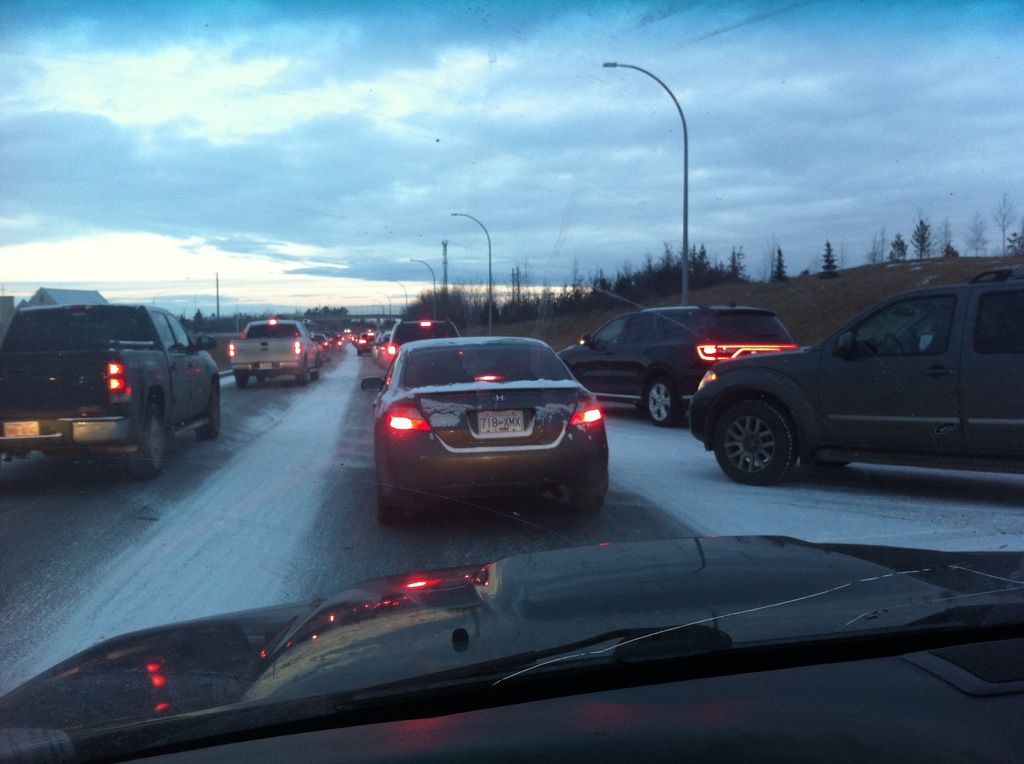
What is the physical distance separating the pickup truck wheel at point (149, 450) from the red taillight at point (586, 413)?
4.67m

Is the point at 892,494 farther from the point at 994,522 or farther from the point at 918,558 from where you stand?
the point at 918,558

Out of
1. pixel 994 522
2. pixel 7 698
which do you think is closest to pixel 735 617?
pixel 7 698

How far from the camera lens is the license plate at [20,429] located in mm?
8914

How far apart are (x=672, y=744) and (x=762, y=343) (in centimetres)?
1178

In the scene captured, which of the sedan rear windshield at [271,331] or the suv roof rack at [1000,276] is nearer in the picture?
the suv roof rack at [1000,276]

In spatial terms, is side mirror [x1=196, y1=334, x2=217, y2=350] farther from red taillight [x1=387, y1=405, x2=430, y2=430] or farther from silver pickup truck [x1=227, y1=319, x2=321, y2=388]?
silver pickup truck [x1=227, y1=319, x2=321, y2=388]

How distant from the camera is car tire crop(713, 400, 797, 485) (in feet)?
28.6

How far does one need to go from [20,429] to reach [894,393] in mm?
7885

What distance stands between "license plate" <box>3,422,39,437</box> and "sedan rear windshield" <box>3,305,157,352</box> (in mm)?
1537

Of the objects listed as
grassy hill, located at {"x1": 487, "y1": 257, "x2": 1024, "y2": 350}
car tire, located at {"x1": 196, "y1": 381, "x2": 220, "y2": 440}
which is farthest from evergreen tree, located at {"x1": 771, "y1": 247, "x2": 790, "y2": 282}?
car tire, located at {"x1": 196, "y1": 381, "x2": 220, "y2": 440}

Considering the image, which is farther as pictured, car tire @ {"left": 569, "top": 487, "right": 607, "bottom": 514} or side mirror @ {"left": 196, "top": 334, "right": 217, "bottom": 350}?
side mirror @ {"left": 196, "top": 334, "right": 217, "bottom": 350}

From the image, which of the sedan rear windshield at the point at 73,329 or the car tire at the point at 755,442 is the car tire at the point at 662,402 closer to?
the car tire at the point at 755,442

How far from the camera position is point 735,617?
8.16ft

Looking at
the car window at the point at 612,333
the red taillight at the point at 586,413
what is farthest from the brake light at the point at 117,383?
the car window at the point at 612,333
